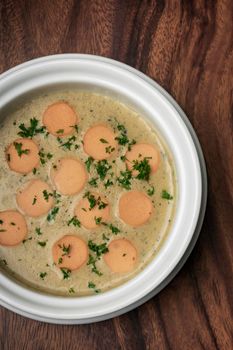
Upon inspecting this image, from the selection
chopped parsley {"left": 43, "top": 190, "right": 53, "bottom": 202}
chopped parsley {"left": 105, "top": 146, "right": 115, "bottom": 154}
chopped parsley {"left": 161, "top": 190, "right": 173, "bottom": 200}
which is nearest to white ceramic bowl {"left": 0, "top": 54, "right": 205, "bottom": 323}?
chopped parsley {"left": 161, "top": 190, "right": 173, "bottom": 200}

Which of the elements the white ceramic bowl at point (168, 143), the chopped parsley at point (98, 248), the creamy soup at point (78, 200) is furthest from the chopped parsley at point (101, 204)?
the white ceramic bowl at point (168, 143)

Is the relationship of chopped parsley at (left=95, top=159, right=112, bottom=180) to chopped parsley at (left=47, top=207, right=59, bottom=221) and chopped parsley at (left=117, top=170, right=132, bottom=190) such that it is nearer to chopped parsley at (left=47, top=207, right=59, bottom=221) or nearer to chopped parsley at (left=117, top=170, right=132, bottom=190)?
chopped parsley at (left=117, top=170, right=132, bottom=190)

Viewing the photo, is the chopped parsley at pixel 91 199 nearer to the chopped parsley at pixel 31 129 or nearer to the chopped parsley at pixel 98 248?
the chopped parsley at pixel 98 248

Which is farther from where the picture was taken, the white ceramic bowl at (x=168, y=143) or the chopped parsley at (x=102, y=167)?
the chopped parsley at (x=102, y=167)

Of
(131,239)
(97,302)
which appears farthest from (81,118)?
(97,302)

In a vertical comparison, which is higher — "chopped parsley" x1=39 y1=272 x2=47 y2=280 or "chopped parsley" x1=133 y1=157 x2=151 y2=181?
"chopped parsley" x1=133 y1=157 x2=151 y2=181

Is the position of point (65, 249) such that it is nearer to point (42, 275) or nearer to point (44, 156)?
point (42, 275)
